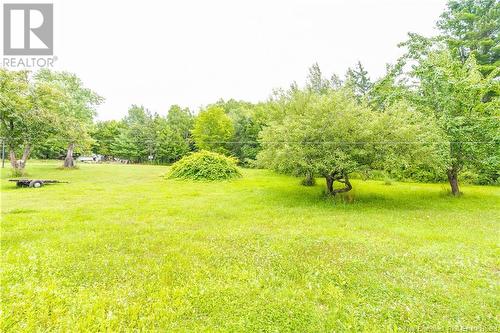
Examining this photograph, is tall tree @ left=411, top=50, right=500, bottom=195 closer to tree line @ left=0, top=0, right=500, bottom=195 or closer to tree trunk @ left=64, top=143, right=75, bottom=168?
tree line @ left=0, top=0, right=500, bottom=195

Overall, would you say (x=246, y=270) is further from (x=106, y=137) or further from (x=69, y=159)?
(x=106, y=137)

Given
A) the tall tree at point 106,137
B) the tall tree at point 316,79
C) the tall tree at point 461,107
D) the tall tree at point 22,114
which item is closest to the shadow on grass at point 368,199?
the tall tree at point 461,107

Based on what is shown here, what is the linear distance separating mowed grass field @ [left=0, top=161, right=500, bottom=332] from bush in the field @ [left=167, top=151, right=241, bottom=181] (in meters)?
8.97

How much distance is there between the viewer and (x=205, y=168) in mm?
17797

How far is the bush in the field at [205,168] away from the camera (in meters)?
17.5

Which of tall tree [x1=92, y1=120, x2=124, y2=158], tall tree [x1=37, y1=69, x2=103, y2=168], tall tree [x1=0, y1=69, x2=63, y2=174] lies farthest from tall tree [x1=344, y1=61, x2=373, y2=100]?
tall tree [x1=92, y1=120, x2=124, y2=158]

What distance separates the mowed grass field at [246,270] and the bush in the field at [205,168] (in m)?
8.97

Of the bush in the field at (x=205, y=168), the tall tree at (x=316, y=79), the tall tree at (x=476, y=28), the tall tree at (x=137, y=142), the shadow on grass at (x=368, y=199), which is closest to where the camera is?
the shadow on grass at (x=368, y=199)

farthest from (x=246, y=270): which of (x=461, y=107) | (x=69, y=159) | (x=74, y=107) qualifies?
(x=74, y=107)

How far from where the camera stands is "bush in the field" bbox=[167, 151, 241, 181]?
17469mm

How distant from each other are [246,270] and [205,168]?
550 inches

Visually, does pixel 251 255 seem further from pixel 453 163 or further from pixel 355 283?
pixel 453 163

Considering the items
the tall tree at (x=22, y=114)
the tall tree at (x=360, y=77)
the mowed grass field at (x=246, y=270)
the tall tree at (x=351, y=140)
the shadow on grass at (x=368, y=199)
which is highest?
the tall tree at (x=360, y=77)

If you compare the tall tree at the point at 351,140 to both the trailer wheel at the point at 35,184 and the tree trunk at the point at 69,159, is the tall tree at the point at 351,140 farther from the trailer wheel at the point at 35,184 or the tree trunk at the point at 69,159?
the tree trunk at the point at 69,159
